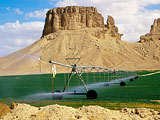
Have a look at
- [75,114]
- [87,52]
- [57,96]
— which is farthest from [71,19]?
[75,114]

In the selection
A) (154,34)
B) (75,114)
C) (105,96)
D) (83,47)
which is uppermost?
(154,34)

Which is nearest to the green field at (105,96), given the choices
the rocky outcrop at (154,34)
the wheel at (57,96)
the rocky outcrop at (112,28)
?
the wheel at (57,96)

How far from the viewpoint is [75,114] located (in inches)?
515

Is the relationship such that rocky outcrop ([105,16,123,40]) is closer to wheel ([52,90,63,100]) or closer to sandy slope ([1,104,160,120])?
wheel ([52,90,63,100])

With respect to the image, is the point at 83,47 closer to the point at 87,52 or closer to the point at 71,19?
the point at 87,52

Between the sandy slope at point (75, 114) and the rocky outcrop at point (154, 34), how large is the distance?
493ft

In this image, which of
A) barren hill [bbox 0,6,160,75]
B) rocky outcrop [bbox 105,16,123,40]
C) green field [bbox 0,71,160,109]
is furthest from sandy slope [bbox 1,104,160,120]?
rocky outcrop [bbox 105,16,123,40]

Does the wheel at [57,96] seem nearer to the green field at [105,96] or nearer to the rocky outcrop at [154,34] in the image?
the green field at [105,96]

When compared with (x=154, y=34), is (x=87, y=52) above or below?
below

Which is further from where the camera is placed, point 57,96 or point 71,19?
point 71,19

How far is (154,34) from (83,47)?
2205 inches

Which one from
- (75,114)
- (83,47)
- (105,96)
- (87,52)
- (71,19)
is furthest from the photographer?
(71,19)

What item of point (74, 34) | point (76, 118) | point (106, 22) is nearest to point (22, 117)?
point (76, 118)

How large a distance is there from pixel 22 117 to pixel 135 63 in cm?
11293
